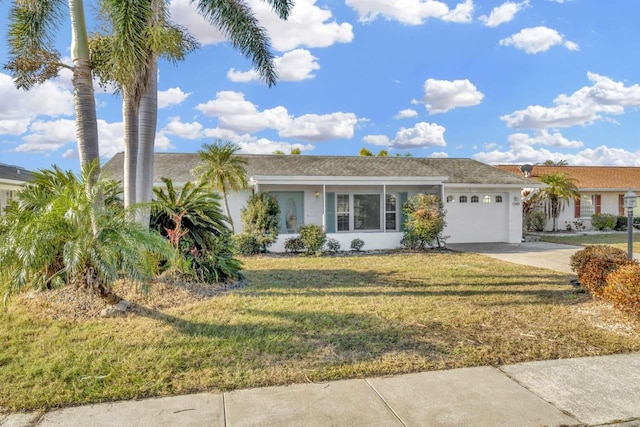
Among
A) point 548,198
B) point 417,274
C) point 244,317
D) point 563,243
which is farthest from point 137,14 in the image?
point 548,198

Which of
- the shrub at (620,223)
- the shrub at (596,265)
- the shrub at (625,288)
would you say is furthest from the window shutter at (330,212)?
the shrub at (620,223)

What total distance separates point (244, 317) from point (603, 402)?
15.2ft

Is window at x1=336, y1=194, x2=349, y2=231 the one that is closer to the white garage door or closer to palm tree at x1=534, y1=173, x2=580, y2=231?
the white garage door

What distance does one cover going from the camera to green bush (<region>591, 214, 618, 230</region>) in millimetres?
23219

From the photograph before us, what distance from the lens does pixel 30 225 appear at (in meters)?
5.41

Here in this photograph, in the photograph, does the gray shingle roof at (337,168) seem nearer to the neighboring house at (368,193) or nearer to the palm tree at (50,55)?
the neighboring house at (368,193)

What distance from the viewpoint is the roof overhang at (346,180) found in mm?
14548

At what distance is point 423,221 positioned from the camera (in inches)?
578

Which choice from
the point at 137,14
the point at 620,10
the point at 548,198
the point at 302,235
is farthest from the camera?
the point at 548,198

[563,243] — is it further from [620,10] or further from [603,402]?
[603,402]

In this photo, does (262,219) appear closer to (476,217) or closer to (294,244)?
(294,244)

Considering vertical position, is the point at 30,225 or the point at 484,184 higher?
the point at 484,184

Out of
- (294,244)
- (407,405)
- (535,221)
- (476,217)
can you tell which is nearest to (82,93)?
(407,405)

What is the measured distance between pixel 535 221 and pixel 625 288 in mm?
17760
